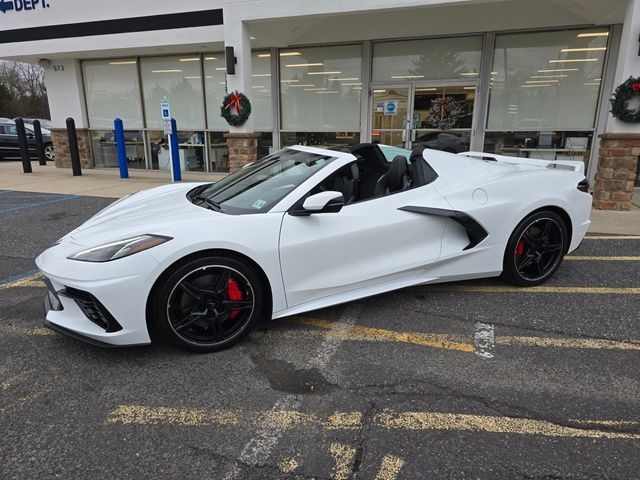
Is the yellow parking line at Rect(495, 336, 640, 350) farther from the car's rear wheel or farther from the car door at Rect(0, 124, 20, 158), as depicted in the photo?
the car door at Rect(0, 124, 20, 158)

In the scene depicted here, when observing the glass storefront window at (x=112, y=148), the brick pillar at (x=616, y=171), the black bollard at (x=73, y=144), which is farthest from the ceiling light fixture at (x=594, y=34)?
the black bollard at (x=73, y=144)

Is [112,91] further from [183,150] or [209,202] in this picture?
[209,202]

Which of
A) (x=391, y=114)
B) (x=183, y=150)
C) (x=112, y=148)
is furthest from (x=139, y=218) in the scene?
(x=112, y=148)

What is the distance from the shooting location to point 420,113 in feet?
35.2

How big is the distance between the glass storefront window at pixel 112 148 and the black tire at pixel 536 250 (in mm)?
12120

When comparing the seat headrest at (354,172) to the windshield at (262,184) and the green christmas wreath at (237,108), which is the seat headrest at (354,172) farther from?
the green christmas wreath at (237,108)

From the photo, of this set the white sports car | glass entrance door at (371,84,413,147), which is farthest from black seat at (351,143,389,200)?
glass entrance door at (371,84,413,147)

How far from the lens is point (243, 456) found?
210 cm

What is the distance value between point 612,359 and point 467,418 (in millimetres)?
1274

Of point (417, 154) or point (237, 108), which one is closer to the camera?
point (417, 154)

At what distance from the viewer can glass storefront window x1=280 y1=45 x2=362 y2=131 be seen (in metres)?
11.1

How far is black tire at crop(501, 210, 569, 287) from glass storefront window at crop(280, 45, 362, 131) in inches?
307

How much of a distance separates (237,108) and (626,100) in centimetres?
688

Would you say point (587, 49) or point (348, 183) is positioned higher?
point (587, 49)
